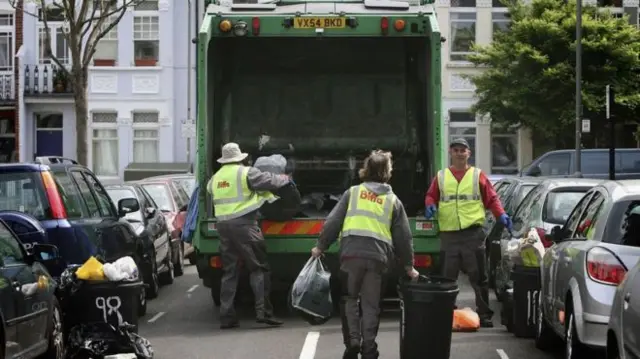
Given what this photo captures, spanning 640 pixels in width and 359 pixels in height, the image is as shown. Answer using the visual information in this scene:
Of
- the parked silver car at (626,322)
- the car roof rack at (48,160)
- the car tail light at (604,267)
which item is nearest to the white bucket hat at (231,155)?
the car roof rack at (48,160)

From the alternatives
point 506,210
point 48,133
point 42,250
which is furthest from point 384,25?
point 48,133

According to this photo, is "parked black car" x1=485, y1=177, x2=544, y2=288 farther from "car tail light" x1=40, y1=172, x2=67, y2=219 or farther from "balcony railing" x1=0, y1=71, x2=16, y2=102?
"balcony railing" x1=0, y1=71, x2=16, y2=102

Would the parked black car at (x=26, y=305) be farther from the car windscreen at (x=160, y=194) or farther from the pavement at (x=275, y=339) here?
the car windscreen at (x=160, y=194)

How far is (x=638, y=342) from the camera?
5863 mm

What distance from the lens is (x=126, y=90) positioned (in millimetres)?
37406

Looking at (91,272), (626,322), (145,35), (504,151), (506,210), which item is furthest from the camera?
(504,151)

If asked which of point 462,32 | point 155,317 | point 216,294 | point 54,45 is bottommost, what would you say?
point 155,317

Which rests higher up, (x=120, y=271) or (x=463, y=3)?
(x=463, y=3)

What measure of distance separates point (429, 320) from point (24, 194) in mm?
3909

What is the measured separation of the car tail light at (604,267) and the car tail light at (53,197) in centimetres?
475

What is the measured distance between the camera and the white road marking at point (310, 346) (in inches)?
391

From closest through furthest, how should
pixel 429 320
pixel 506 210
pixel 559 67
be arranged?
pixel 429 320
pixel 506 210
pixel 559 67

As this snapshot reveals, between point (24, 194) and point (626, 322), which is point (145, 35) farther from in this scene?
point (626, 322)

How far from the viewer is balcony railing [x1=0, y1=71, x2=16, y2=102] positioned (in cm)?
3716
